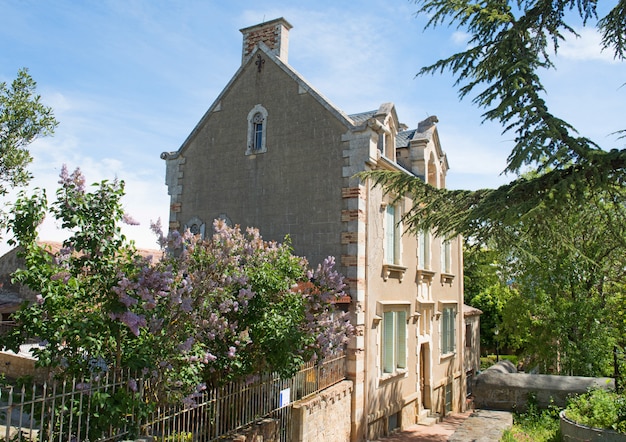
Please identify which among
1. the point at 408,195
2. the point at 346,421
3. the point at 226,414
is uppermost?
the point at 408,195

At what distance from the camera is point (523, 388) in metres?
15.4

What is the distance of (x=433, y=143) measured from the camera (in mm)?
18156

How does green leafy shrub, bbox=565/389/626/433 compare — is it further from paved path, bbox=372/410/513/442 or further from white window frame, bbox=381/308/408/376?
white window frame, bbox=381/308/408/376

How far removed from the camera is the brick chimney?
14609mm

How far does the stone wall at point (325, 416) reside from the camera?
966cm

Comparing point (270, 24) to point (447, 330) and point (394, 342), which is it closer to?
point (394, 342)

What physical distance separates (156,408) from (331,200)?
704 cm

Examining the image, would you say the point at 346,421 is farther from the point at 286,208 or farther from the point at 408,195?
the point at 408,195

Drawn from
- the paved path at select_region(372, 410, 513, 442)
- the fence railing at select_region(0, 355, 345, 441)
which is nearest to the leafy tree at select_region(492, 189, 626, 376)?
the paved path at select_region(372, 410, 513, 442)

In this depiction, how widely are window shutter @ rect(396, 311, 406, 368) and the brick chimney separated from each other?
8.03 metres

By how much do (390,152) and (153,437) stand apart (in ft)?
34.1

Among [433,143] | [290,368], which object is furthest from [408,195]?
[290,368]

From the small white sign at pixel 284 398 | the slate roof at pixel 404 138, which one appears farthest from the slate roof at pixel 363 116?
the small white sign at pixel 284 398

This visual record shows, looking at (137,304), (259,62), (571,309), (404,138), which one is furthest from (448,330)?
(137,304)
